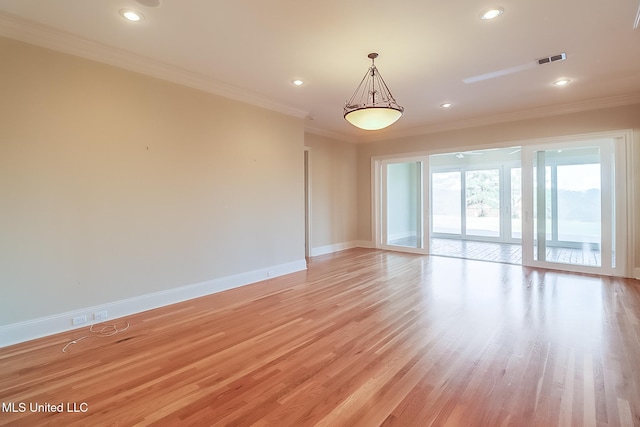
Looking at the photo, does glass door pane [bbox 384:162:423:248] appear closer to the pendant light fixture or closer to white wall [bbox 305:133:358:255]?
white wall [bbox 305:133:358:255]

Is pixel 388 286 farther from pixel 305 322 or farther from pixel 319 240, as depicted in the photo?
pixel 319 240

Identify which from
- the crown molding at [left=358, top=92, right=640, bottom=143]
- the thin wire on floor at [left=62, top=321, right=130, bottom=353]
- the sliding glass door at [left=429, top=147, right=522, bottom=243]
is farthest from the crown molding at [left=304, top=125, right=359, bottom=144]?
the thin wire on floor at [left=62, top=321, right=130, bottom=353]

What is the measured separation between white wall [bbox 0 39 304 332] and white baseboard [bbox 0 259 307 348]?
0.07 m

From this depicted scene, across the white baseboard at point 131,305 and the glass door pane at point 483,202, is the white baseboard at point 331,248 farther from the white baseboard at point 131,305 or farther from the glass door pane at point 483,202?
the glass door pane at point 483,202

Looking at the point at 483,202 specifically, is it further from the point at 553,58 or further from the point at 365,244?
the point at 553,58

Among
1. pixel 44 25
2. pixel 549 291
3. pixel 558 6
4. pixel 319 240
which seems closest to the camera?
pixel 558 6

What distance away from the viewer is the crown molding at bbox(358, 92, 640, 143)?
494 centimetres

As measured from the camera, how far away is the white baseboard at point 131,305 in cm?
286

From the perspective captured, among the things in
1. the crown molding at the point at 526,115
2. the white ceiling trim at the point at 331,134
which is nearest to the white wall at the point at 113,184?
the white ceiling trim at the point at 331,134

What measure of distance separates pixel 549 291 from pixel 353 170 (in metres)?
5.18

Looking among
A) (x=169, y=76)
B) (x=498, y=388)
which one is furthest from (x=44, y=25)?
(x=498, y=388)

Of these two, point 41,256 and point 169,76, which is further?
point 169,76

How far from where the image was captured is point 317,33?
9.82 feet

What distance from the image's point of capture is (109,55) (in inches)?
131
